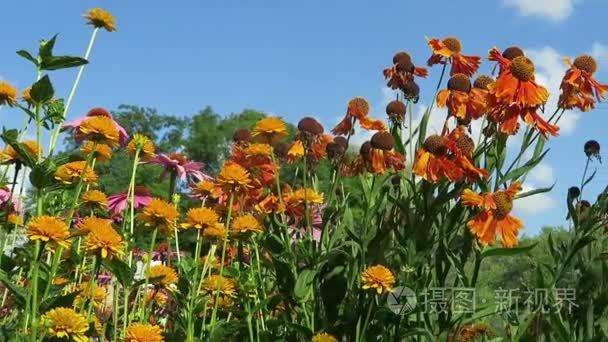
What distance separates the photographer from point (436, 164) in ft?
7.23

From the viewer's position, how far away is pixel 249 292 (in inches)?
98.3

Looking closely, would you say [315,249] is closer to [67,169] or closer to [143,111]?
[67,169]

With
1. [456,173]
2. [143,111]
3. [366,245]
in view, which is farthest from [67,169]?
[143,111]

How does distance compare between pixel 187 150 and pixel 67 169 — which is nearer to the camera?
pixel 67 169

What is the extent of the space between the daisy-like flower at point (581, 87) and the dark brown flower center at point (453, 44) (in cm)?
36

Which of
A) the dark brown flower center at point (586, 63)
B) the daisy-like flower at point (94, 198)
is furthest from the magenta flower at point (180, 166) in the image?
the dark brown flower center at point (586, 63)

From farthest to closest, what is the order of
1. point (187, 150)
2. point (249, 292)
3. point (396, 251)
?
point (187, 150)
point (249, 292)
point (396, 251)

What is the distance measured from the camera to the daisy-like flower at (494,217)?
211 cm

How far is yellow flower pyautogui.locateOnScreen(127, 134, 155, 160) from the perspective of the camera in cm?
230

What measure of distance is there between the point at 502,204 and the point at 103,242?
107 cm

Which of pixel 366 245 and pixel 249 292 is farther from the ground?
pixel 366 245

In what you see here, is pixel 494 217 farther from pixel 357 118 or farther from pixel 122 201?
pixel 122 201

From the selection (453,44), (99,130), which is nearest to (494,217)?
(453,44)

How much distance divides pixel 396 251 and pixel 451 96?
19.8 inches
